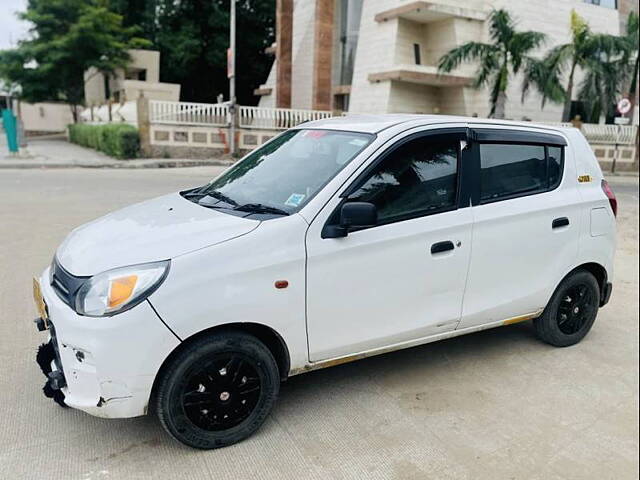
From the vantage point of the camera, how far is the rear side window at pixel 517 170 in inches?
151

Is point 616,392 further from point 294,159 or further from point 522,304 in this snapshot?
point 294,159

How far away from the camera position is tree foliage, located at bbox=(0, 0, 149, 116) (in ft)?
106

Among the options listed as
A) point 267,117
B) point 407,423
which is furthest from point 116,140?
point 407,423

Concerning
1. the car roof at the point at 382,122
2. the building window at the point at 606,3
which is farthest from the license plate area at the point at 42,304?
the building window at the point at 606,3

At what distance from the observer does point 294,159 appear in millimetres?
3727

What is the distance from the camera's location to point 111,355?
2.65 metres

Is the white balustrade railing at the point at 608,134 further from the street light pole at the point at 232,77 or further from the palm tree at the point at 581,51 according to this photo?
the street light pole at the point at 232,77

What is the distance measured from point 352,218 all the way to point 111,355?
55.9 inches

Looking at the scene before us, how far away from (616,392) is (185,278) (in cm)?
308

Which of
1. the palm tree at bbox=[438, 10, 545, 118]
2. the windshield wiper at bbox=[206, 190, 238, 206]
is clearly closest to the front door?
the windshield wiper at bbox=[206, 190, 238, 206]

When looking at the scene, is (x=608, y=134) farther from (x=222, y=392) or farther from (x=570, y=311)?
(x=222, y=392)

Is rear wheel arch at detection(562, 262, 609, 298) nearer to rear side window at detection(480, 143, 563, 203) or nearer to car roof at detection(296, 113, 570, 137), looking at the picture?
rear side window at detection(480, 143, 563, 203)

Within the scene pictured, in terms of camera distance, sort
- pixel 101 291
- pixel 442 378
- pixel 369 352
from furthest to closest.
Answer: pixel 442 378 < pixel 369 352 < pixel 101 291

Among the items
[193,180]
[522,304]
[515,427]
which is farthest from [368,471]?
[193,180]
